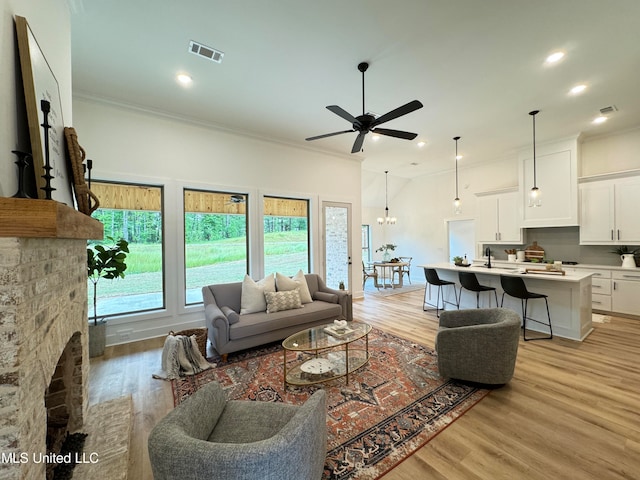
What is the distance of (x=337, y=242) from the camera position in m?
5.93

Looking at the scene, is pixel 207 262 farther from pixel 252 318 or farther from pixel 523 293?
pixel 523 293

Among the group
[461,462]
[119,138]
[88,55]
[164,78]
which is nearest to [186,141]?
[119,138]

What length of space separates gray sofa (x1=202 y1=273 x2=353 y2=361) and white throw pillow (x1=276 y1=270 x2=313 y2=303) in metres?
0.15

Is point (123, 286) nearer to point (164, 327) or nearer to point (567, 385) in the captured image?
point (164, 327)

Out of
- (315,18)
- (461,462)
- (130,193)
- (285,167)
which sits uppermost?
(315,18)

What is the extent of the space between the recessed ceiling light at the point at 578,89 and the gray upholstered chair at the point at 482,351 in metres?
3.22

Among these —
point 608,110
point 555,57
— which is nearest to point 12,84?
point 555,57

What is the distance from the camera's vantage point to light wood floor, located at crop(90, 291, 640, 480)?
1647 millimetres

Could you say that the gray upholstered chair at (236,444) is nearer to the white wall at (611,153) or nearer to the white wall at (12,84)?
the white wall at (12,84)

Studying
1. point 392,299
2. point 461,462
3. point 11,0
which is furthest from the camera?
point 392,299

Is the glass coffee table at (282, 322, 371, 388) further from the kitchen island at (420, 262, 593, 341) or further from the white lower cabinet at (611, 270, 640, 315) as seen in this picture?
the white lower cabinet at (611, 270, 640, 315)

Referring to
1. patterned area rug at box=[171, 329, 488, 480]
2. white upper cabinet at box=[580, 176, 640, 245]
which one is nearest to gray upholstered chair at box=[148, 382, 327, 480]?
patterned area rug at box=[171, 329, 488, 480]

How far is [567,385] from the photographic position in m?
2.51

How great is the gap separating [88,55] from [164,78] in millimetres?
692
